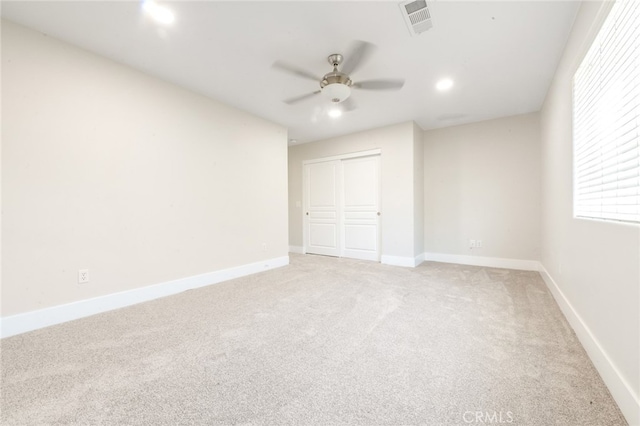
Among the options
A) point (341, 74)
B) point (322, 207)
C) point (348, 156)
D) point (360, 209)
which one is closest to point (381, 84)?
point (341, 74)

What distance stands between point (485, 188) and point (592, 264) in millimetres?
2892

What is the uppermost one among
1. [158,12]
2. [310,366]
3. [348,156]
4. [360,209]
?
[158,12]

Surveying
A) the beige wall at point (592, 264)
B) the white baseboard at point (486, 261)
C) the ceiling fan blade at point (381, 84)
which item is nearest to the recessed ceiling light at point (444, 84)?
the ceiling fan blade at point (381, 84)

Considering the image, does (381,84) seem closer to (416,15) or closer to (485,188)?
(416,15)

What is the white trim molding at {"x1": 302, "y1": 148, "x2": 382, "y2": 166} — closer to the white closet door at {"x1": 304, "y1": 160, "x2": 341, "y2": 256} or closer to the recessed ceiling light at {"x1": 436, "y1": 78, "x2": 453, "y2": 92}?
the white closet door at {"x1": 304, "y1": 160, "x2": 341, "y2": 256}

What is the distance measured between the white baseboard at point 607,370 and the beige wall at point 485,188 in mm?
2110

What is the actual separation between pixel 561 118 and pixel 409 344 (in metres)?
2.64

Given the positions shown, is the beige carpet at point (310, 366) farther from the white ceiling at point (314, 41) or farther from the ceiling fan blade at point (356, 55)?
the white ceiling at point (314, 41)

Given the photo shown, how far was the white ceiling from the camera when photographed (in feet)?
6.20

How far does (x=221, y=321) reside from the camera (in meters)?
2.18

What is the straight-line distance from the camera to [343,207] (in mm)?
5219

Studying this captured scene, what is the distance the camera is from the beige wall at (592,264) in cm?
116

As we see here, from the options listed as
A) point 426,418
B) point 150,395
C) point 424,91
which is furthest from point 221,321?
point 424,91

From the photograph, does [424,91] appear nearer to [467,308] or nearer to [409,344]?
[467,308]
